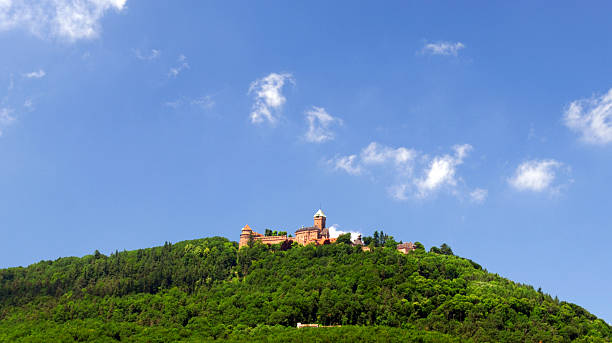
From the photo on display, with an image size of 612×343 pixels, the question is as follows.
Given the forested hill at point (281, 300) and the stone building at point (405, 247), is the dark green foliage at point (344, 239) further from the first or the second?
the stone building at point (405, 247)

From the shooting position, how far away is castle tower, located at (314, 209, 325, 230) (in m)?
145

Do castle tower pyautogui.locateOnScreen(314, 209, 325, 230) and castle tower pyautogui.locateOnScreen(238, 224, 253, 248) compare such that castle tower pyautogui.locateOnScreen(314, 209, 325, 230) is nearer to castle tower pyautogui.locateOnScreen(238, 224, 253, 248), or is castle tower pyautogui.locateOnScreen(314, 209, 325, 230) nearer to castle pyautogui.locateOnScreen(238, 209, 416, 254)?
castle pyautogui.locateOnScreen(238, 209, 416, 254)

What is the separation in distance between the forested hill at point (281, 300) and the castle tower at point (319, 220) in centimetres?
1219

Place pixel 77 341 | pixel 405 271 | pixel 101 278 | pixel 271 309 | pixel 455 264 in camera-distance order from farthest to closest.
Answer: pixel 101 278
pixel 455 264
pixel 405 271
pixel 271 309
pixel 77 341

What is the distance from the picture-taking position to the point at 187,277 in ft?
421

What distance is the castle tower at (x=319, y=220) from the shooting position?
145375 millimetres

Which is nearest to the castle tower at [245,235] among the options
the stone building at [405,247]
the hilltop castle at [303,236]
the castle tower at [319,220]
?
the hilltop castle at [303,236]

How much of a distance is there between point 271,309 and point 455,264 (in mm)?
39149

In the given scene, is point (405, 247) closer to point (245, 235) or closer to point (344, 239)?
point (344, 239)

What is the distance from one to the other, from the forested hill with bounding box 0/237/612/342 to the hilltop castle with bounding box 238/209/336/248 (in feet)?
12.3

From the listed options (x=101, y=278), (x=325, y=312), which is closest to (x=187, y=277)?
(x=101, y=278)

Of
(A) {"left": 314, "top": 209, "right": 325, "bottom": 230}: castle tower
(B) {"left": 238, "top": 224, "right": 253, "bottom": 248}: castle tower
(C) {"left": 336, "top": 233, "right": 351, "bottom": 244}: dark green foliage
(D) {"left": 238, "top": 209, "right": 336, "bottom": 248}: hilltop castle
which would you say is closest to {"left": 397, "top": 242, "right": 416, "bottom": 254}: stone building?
(C) {"left": 336, "top": 233, "right": 351, "bottom": 244}: dark green foliage

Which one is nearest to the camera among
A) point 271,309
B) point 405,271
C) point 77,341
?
point 77,341

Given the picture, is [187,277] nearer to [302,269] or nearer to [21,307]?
[302,269]
